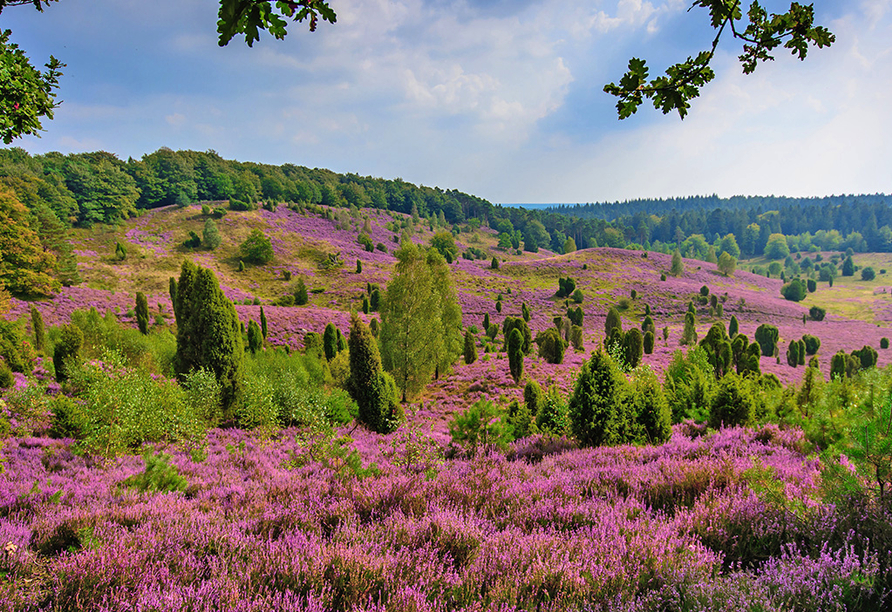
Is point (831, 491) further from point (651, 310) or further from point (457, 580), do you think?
point (651, 310)

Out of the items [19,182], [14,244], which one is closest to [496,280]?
[14,244]

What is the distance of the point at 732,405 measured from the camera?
7.91 meters

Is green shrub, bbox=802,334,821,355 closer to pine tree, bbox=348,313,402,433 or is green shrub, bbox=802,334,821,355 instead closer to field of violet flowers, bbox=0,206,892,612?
field of violet flowers, bbox=0,206,892,612

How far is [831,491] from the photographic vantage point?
2.94m

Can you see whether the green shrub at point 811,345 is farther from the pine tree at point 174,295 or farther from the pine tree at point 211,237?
the pine tree at point 211,237

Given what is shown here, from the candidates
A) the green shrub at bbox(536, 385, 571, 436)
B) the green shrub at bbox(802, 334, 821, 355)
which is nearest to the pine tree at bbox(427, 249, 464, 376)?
the green shrub at bbox(536, 385, 571, 436)

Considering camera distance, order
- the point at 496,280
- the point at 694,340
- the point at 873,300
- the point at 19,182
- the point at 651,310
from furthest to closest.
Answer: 1. the point at 873,300
2. the point at 496,280
3. the point at 651,310
4. the point at 19,182
5. the point at 694,340

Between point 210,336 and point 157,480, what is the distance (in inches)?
329

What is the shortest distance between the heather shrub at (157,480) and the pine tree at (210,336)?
758cm

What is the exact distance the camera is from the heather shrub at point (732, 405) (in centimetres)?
778

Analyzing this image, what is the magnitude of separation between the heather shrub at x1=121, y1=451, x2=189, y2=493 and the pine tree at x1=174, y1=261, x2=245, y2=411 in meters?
7.58

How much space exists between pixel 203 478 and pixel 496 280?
184 feet

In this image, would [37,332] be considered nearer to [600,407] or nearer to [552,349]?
[600,407]

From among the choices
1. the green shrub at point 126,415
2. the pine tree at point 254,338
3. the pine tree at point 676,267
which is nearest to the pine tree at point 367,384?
the green shrub at point 126,415
